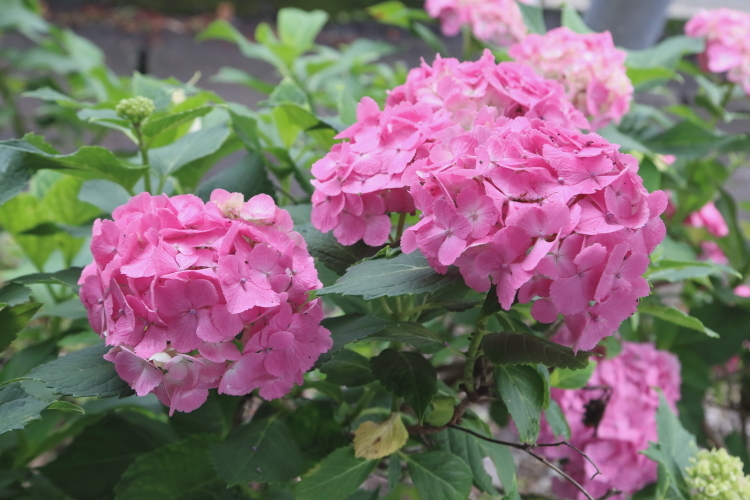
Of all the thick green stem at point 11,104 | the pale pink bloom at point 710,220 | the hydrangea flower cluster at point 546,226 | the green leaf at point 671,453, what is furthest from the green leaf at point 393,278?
the thick green stem at point 11,104

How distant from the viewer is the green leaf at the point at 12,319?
651mm

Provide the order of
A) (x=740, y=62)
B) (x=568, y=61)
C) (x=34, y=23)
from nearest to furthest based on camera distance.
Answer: (x=568, y=61)
(x=740, y=62)
(x=34, y=23)

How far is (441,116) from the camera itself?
653 millimetres

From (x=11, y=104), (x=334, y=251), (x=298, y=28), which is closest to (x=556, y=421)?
(x=334, y=251)

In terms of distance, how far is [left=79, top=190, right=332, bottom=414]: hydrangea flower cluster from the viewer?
1.73ft

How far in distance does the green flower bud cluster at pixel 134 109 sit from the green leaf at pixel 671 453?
2.52ft

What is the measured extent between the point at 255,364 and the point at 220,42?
10.6 feet

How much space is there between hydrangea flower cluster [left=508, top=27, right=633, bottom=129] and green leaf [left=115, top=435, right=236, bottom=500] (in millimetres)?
713

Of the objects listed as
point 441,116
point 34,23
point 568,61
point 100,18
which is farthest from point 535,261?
point 100,18

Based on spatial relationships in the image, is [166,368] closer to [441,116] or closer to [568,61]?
[441,116]

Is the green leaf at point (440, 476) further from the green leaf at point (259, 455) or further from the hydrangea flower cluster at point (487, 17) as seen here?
the hydrangea flower cluster at point (487, 17)

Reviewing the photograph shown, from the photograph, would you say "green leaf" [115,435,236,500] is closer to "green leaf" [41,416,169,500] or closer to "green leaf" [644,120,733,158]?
"green leaf" [41,416,169,500]

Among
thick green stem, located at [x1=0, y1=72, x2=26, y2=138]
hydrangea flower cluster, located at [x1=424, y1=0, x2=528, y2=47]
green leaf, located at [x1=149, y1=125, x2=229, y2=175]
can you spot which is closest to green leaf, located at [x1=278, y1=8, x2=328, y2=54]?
hydrangea flower cluster, located at [x1=424, y1=0, x2=528, y2=47]

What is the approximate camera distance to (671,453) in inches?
33.5
